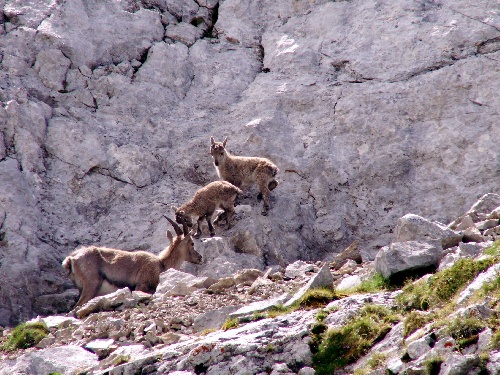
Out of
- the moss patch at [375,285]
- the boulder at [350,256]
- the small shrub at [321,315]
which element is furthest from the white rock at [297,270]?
the small shrub at [321,315]

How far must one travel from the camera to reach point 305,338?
26.1ft

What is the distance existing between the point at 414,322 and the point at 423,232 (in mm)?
3268

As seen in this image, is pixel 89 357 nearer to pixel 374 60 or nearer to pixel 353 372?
pixel 353 372

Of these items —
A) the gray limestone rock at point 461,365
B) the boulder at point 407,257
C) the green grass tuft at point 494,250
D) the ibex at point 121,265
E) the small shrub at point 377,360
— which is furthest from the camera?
the ibex at point 121,265

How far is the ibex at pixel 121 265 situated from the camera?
45.8ft

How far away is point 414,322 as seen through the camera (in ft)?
24.6

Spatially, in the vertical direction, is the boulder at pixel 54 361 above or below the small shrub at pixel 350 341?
below

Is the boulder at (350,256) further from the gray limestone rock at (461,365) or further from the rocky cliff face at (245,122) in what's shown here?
the gray limestone rock at (461,365)

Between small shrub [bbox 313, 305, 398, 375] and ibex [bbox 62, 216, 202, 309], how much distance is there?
6310 millimetres

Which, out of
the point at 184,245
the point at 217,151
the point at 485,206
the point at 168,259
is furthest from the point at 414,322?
the point at 217,151

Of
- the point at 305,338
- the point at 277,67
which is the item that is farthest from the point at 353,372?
the point at 277,67

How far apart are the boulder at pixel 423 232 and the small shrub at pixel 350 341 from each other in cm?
270

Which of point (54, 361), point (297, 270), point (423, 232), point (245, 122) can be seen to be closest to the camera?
point (54, 361)

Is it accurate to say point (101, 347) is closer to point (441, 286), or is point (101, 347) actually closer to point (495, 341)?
point (441, 286)
